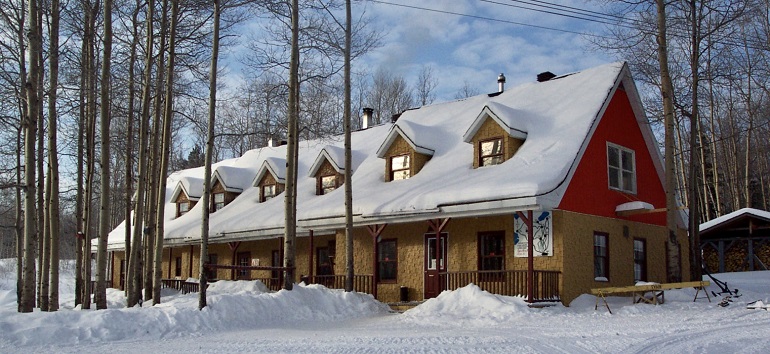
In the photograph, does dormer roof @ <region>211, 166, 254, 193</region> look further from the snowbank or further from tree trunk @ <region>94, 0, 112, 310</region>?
the snowbank

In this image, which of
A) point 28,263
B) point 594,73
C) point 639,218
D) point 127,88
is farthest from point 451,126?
point 28,263

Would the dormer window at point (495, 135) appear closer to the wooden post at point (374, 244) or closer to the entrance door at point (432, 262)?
the entrance door at point (432, 262)

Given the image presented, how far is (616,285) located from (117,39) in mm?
15528

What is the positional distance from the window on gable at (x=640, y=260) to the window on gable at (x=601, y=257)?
6.13 feet

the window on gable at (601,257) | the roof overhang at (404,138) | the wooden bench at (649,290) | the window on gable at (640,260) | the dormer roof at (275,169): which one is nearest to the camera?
the wooden bench at (649,290)

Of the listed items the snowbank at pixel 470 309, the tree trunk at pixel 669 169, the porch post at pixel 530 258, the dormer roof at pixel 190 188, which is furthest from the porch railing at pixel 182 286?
the tree trunk at pixel 669 169

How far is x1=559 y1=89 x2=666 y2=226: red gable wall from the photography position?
18934 mm

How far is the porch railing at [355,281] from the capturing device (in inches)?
856

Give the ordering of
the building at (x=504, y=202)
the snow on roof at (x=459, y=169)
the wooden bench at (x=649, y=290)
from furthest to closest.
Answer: the building at (x=504, y=202)
the snow on roof at (x=459, y=169)
the wooden bench at (x=649, y=290)

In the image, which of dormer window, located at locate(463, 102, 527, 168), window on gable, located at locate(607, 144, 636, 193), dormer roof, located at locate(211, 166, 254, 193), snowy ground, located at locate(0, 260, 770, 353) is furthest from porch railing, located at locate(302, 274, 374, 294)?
dormer roof, located at locate(211, 166, 254, 193)

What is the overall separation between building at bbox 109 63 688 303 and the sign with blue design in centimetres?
3

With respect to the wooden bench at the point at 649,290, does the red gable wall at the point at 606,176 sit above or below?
above

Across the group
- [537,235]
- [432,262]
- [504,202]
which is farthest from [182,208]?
[504,202]

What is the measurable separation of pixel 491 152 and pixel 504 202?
3303mm
